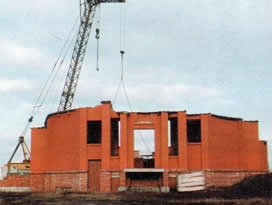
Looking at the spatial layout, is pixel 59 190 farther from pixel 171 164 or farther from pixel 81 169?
pixel 171 164

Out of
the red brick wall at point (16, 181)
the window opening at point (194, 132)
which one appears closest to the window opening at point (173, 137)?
the window opening at point (194, 132)

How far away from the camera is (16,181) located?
159 feet

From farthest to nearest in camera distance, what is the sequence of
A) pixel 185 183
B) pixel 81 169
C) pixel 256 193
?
1. pixel 81 169
2. pixel 185 183
3. pixel 256 193

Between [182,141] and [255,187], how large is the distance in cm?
925

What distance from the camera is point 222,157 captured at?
1699 inches

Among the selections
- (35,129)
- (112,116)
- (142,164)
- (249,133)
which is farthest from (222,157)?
(35,129)

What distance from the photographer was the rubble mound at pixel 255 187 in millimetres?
33688

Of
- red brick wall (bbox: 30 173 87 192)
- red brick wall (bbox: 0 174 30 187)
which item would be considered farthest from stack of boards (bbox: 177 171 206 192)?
red brick wall (bbox: 0 174 30 187)

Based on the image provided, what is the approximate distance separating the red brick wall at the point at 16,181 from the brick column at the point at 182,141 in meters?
18.0

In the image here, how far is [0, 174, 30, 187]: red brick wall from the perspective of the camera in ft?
158

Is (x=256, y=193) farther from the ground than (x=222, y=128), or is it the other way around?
(x=222, y=128)

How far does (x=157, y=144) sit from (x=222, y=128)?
713 cm

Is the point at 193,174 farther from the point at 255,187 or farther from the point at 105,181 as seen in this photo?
the point at 105,181

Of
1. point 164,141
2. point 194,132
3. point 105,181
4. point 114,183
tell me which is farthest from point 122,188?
point 194,132
